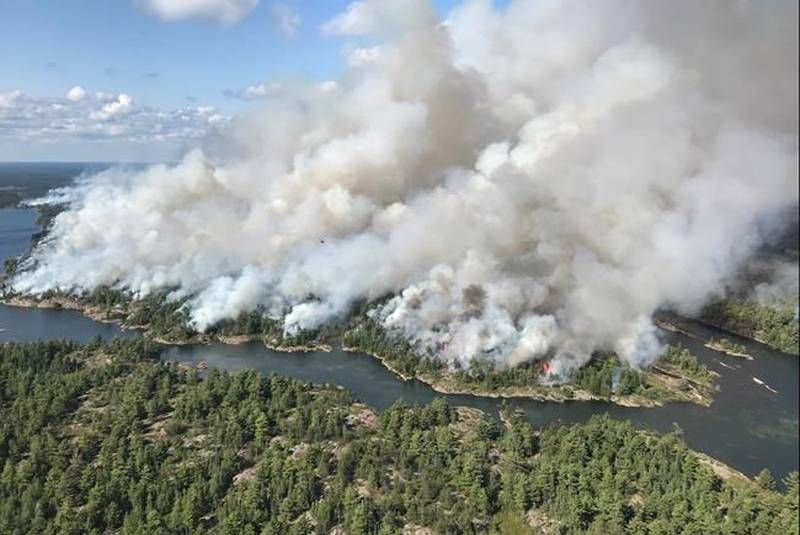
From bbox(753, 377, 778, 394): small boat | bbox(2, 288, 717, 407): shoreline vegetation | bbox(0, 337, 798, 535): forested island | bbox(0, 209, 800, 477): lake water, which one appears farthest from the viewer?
bbox(2, 288, 717, 407): shoreline vegetation

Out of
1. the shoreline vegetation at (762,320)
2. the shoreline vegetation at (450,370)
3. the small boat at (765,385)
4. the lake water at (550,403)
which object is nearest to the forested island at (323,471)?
the lake water at (550,403)

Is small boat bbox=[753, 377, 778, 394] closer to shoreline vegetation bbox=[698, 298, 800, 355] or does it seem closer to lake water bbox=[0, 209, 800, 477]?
lake water bbox=[0, 209, 800, 477]

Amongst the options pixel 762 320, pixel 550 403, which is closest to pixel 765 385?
pixel 762 320

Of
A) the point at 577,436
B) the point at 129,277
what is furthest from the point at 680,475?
the point at 129,277

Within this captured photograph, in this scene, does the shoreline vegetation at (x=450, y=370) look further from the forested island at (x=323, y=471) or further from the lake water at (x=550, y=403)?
the forested island at (x=323, y=471)

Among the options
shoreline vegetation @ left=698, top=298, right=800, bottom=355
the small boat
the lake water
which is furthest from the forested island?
shoreline vegetation @ left=698, top=298, right=800, bottom=355
